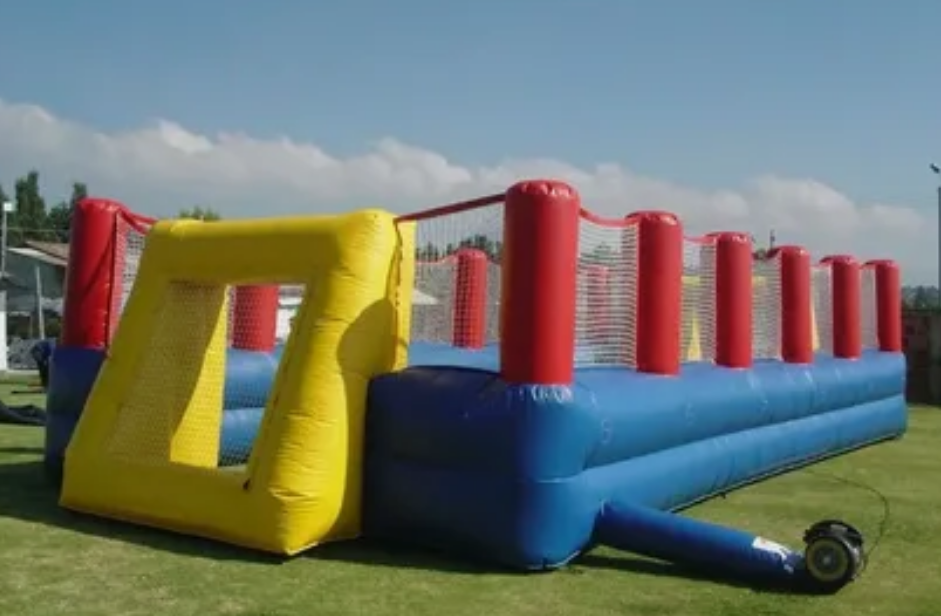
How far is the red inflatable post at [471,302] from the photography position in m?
8.91

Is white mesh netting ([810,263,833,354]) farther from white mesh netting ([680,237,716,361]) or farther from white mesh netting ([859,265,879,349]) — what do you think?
white mesh netting ([680,237,716,361])

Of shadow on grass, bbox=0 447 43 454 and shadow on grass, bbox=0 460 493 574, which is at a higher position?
shadow on grass, bbox=0 447 43 454

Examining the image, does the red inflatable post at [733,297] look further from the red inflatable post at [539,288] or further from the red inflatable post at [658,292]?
the red inflatable post at [539,288]

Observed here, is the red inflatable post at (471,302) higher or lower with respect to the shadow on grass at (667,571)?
higher

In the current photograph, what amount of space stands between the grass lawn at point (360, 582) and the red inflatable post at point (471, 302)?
125 inches

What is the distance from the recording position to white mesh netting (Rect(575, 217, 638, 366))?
6.57 m

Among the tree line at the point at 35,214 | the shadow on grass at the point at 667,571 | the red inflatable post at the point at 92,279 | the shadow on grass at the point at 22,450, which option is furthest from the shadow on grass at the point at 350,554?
the tree line at the point at 35,214

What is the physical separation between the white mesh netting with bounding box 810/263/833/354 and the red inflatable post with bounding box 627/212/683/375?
4.86 metres

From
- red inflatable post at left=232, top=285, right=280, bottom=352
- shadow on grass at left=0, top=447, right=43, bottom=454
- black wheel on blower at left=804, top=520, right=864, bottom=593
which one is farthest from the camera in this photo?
shadow on grass at left=0, top=447, right=43, bottom=454

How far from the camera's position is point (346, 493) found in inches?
221

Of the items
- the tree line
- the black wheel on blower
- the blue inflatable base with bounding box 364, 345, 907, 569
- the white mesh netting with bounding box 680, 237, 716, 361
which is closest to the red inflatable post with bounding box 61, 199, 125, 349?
the blue inflatable base with bounding box 364, 345, 907, 569

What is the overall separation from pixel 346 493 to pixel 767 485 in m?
4.04

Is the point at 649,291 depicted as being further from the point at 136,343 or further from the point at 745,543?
the point at 136,343

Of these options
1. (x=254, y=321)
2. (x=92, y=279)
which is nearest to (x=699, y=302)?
(x=254, y=321)
